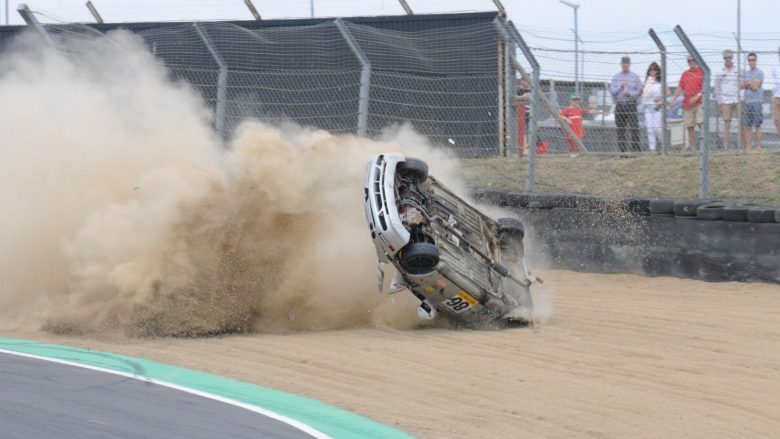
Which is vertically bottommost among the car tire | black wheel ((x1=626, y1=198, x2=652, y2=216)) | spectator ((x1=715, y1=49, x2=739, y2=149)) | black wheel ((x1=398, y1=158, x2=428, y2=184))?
the car tire

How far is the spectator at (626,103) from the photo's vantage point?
14.3 m

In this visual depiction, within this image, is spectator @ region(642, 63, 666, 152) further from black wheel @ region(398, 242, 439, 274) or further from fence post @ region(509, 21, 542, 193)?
black wheel @ region(398, 242, 439, 274)

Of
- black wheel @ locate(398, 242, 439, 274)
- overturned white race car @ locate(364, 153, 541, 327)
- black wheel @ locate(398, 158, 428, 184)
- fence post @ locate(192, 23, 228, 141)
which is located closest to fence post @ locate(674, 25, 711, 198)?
overturned white race car @ locate(364, 153, 541, 327)

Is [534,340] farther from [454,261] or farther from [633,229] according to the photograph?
[633,229]

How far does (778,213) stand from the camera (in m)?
11.5

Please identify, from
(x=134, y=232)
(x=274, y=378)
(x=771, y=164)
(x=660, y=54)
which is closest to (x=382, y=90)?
(x=660, y=54)

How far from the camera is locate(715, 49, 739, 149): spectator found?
1395 cm

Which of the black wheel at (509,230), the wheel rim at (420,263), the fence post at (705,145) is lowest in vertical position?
the wheel rim at (420,263)

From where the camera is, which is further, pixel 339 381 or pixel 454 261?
pixel 454 261

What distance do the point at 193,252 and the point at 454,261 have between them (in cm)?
222

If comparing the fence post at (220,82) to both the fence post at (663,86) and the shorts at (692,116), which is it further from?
the shorts at (692,116)

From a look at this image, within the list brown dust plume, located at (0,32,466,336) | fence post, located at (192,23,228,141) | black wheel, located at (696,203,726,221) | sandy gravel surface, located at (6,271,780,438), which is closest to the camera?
sandy gravel surface, located at (6,271,780,438)

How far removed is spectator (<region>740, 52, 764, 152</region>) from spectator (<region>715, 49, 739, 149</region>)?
0.13 meters

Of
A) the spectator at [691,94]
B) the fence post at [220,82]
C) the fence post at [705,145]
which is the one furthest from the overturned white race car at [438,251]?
the fence post at [220,82]
